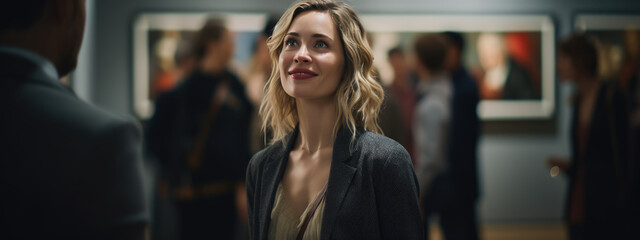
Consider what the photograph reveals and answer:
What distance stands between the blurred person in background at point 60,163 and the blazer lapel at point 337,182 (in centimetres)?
52

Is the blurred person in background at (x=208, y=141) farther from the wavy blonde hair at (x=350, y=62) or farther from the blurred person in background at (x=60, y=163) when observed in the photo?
the blurred person in background at (x=60, y=163)

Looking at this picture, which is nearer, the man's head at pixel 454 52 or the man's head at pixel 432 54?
the man's head at pixel 432 54

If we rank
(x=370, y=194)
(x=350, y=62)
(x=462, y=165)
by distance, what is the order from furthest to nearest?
(x=462, y=165) < (x=350, y=62) < (x=370, y=194)

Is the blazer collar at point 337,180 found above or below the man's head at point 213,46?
below

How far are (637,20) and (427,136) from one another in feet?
16.7

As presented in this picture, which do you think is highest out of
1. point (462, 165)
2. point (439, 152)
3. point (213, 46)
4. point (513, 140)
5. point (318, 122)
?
point (213, 46)

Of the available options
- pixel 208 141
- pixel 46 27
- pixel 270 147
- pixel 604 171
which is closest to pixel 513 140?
pixel 604 171

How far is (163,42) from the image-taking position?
7207 millimetres

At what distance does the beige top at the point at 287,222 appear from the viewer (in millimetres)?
1525

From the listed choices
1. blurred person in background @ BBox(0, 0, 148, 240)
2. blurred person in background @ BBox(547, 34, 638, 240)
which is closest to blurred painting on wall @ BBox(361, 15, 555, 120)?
blurred person in background @ BBox(547, 34, 638, 240)

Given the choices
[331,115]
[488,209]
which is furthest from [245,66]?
[331,115]

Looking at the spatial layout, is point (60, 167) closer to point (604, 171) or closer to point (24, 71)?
point (24, 71)

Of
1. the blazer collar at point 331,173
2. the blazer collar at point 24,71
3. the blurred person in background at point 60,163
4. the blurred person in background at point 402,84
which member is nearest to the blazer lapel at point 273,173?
the blazer collar at point 331,173

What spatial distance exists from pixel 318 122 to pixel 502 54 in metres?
Answer: 6.32
